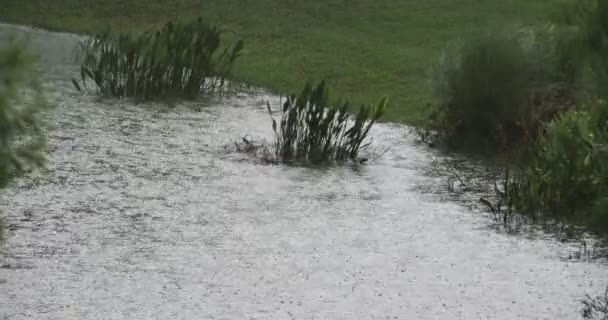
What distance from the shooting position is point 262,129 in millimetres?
13070

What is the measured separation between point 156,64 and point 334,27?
9557 mm

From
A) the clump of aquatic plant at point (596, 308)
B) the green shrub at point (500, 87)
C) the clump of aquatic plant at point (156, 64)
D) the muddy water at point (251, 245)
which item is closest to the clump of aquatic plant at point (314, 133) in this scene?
the muddy water at point (251, 245)

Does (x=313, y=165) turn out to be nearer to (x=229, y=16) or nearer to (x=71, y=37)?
(x=71, y=37)

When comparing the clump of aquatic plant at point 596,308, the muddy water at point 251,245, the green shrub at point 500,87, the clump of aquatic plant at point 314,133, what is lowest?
the muddy water at point 251,245

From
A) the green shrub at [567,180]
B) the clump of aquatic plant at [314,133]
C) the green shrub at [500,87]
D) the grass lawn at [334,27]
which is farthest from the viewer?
the grass lawn at [334,27]

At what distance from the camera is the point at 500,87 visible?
12.4 meters

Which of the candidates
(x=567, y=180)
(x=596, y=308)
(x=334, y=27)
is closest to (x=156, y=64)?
(x=567, y=180)

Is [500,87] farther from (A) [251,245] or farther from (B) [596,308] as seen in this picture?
(B) [596,308]

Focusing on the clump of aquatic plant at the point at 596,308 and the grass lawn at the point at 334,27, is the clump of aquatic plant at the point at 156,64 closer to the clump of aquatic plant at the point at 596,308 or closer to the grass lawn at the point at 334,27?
the grass lawn at the point at 334,27

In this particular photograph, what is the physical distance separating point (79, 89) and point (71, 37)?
23.0 ft

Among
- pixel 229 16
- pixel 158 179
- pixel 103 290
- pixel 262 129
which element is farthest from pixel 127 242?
pixel 229 16

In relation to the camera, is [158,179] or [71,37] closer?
[158,179]

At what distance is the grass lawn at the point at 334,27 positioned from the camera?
1761cm

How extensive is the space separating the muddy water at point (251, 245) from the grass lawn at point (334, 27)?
14.0ft
